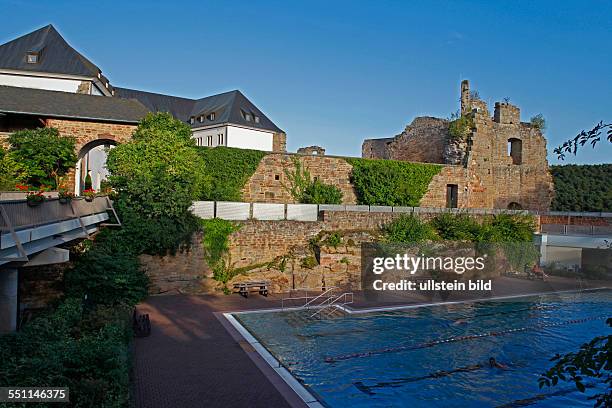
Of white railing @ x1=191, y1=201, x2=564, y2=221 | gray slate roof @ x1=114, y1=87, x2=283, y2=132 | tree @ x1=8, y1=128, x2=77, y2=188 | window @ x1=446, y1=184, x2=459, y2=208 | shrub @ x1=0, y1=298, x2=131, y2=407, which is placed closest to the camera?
shrub @ x1=0, y1=298, x2=131, y2=407

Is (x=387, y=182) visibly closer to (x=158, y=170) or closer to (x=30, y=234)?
(x=158, y=170)

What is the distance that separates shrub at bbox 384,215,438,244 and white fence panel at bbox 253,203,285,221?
4762 millimetres

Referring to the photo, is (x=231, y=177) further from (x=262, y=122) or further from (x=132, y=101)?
(x=262, y=122)

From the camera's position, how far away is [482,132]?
28125 millimetres

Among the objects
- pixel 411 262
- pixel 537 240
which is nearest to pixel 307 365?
pixel 411 262

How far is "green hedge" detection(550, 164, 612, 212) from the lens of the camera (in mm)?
31938

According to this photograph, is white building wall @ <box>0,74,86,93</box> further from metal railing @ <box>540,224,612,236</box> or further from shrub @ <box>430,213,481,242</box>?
metal railing @ <box>540,224,612,236</box>

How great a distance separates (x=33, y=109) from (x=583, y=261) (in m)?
26.5

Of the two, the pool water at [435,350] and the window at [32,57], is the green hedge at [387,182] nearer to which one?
the pool water at [435,350]

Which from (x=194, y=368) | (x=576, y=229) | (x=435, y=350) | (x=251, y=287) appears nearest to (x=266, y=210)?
(x=251, y=287)

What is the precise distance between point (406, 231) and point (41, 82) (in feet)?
81.1

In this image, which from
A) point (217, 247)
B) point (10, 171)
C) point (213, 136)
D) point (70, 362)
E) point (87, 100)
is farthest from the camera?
point (213, 136)

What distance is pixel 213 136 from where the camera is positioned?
4716 cm

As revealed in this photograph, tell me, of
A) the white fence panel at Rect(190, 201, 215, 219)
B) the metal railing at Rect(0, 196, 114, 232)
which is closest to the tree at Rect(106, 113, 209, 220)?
the white fence panel at Rect(190, 201, 215, 219)
